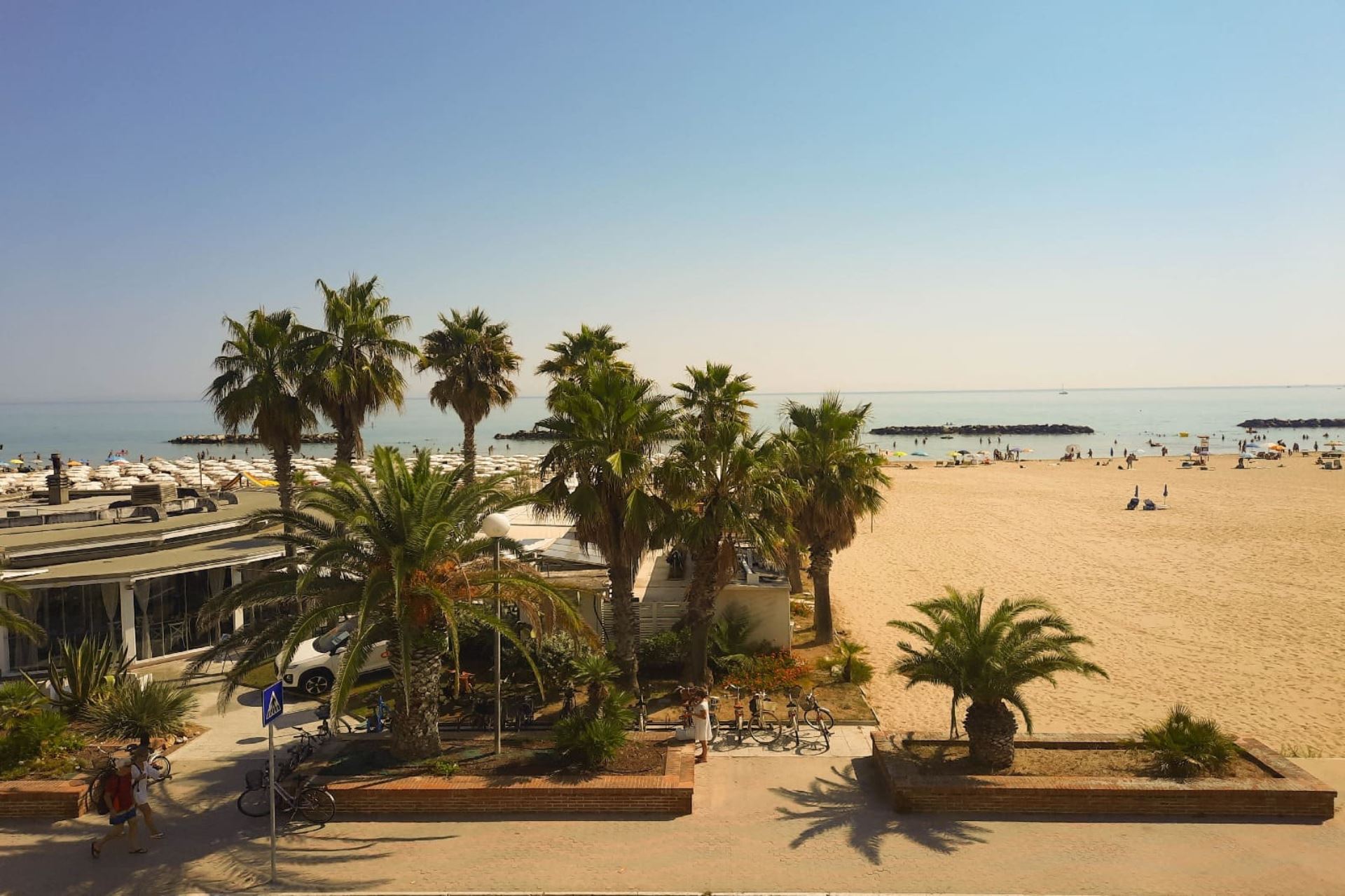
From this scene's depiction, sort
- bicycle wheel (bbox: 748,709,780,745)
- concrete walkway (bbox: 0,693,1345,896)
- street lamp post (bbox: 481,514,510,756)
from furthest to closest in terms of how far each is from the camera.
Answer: bicycle wheel (bbox: 748,709,780,745)
street lamp post (bbox: 481,514,510,756)
concrete walkway (bbox: 0,693,1345,896)

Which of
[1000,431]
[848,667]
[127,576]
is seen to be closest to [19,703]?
[127,576]

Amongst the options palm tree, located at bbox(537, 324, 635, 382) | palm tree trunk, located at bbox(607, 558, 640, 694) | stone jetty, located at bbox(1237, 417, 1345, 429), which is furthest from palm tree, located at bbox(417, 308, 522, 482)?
stone jetty, located at bbox(1237, 417, 1345, 429)

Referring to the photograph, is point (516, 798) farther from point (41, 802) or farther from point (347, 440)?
point (347, 440)

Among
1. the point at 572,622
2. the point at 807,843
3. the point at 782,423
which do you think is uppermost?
the point at 782,423

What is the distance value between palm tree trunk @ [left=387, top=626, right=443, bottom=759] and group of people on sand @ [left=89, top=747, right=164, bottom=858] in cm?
295

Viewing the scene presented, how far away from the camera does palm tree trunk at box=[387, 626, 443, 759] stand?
11.1 m

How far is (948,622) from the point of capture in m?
11.2

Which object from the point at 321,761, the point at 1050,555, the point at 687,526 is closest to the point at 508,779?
the point at 321,761

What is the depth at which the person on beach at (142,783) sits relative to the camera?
9.27 metres

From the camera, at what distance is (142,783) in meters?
9.30

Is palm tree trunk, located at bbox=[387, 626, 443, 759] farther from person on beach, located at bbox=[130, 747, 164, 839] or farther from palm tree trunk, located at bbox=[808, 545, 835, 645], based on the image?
palm tree trunk, located at bbox=[808, 545, 835, 645]

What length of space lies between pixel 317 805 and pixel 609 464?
6.41 m

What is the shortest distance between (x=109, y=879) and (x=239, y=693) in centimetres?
671

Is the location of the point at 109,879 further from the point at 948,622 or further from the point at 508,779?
the point at 948,622
